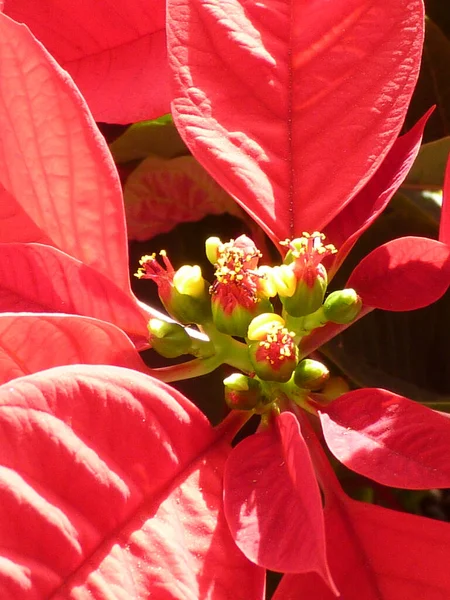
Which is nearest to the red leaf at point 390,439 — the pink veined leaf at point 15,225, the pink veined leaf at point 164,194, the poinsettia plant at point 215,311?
the poinsettia plant at point 215,311

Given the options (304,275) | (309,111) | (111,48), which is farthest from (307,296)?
(111,48)

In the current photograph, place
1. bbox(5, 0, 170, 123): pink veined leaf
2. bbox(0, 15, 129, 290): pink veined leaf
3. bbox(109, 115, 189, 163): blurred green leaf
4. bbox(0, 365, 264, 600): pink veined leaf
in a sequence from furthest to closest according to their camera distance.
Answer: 1. bbox(109, 115, 189, 163): blurred green leaf
2. bbox(5, 0, 170, 123): pink veined leaf
3. bbox(0, 15, 129, 290): pink veined leaf
4. bbox(0, 365, 264, 600): pink veined leaf

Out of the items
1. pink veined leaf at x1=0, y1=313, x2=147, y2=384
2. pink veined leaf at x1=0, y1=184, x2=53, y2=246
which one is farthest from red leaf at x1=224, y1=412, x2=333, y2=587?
pink veined leaf at x1=0, y1=184, x2=53, y2=246

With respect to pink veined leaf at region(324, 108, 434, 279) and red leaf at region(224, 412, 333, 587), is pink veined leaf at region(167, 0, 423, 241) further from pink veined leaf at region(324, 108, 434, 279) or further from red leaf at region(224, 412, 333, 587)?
red leaf at region(224, 412, 333, 587)

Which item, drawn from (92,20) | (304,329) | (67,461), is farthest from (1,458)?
(92,20)

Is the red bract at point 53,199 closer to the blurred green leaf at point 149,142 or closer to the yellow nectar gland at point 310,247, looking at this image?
the yellow nectar gland at point 310,247
